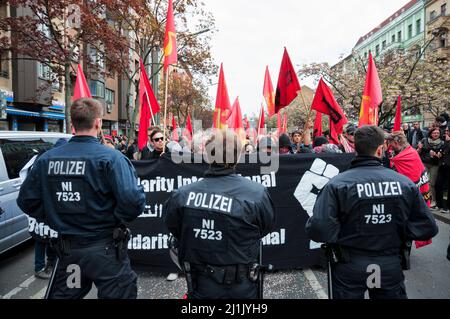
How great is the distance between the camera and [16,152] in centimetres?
556

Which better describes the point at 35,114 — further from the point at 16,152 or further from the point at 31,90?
the point at 16,152

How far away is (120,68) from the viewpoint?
17.0 metres

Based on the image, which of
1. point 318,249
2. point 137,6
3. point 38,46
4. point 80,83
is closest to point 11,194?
point 80,83

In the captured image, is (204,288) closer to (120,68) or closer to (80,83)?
(80,83)

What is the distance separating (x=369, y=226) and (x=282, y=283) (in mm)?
2217

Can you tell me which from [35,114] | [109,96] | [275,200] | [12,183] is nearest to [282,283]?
[275,200]

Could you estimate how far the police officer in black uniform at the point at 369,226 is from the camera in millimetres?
2506

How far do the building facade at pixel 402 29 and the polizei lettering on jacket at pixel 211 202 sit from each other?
39.7 m

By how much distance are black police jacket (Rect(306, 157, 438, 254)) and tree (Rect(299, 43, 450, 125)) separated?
15.7 meters

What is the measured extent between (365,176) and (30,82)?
21122mm

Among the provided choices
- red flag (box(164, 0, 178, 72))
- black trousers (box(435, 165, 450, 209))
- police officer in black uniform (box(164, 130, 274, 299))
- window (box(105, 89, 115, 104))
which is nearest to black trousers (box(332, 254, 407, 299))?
police officer in black uniform (box(164, 130, 274, 299))

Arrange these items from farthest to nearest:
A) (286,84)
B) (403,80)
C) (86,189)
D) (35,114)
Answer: (35,114) < (403,80) < (286,84) < (86,189)

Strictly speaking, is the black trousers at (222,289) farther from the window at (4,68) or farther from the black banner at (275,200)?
the window at (4,68)

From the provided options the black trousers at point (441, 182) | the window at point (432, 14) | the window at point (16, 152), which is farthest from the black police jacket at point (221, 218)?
the window at point (432, 14)
